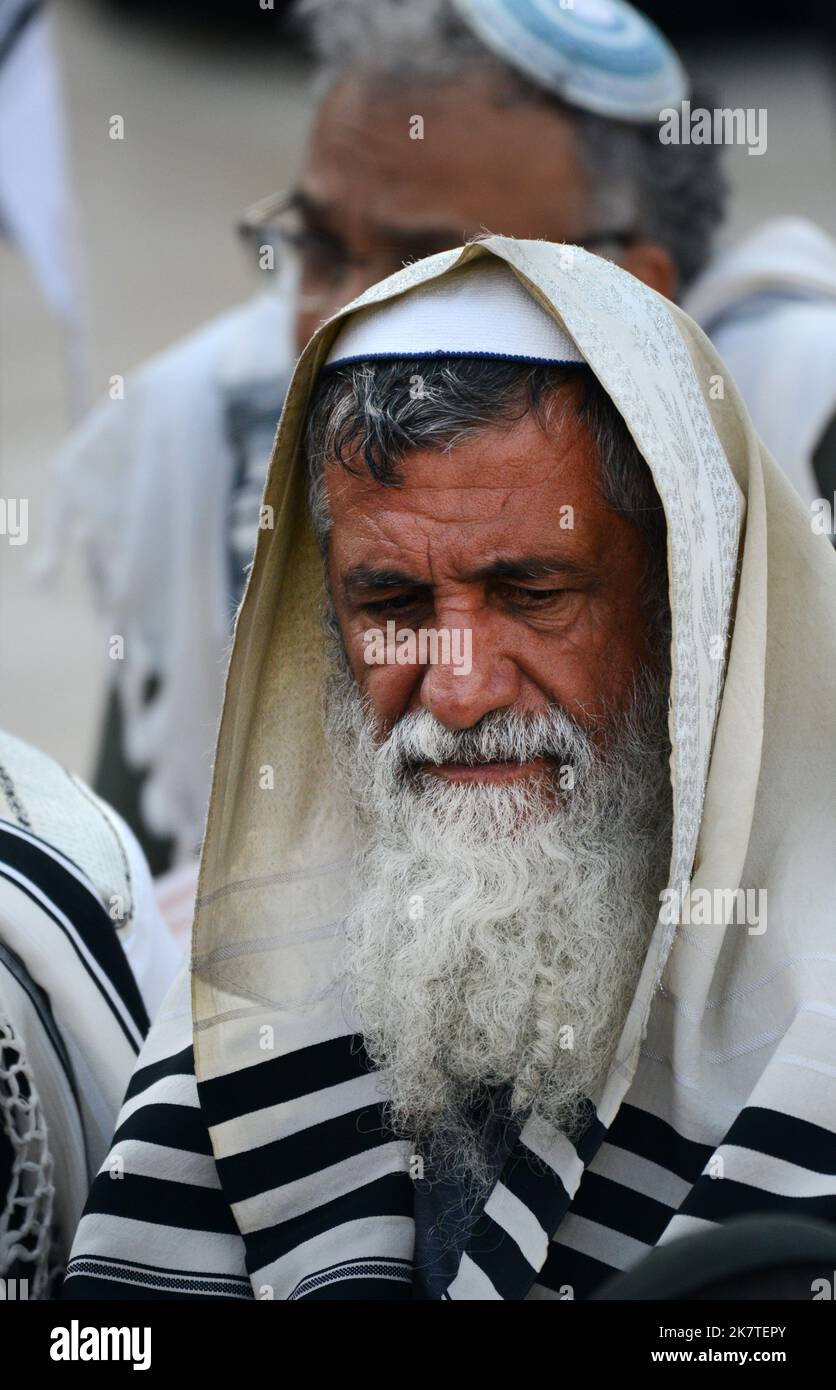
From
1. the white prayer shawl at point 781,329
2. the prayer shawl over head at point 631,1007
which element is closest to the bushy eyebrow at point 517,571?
the prayer shawl over head at point 631,1007

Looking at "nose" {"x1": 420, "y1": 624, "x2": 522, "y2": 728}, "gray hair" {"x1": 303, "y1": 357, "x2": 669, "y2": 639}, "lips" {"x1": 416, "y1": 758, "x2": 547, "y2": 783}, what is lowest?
"lips" {"x1": 416, "y1": 758, "x2": 547, "y2": 783}

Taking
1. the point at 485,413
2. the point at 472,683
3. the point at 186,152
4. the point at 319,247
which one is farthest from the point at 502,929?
the point at 186,152

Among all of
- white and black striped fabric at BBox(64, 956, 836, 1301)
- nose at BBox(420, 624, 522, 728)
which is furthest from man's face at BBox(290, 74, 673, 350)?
white and black striped fabric at BBox(64, 956, 836, 1301)

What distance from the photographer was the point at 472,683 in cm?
216

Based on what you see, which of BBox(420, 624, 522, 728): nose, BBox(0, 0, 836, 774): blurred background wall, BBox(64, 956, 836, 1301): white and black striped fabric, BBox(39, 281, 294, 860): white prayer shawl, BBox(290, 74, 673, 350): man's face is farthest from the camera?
BBox(0, 0, 836, 774): blurred background wall

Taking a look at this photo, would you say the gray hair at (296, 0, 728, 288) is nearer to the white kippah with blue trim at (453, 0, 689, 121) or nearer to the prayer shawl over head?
the white kippah with blue trim at (453, 0, 689, 121)

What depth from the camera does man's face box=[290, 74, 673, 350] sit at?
4.38 metres

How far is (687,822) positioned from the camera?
2.04m

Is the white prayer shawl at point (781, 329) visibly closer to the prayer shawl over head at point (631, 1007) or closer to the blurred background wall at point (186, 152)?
the prayer shawl over head at point (631, 1007)

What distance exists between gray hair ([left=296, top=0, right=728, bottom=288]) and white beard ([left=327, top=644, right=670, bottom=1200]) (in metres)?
2.47

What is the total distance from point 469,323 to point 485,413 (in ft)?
0.39

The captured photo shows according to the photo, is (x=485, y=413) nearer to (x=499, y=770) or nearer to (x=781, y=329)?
(x=499, y=770)

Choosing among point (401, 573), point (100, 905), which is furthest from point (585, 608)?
point (100, 905)
